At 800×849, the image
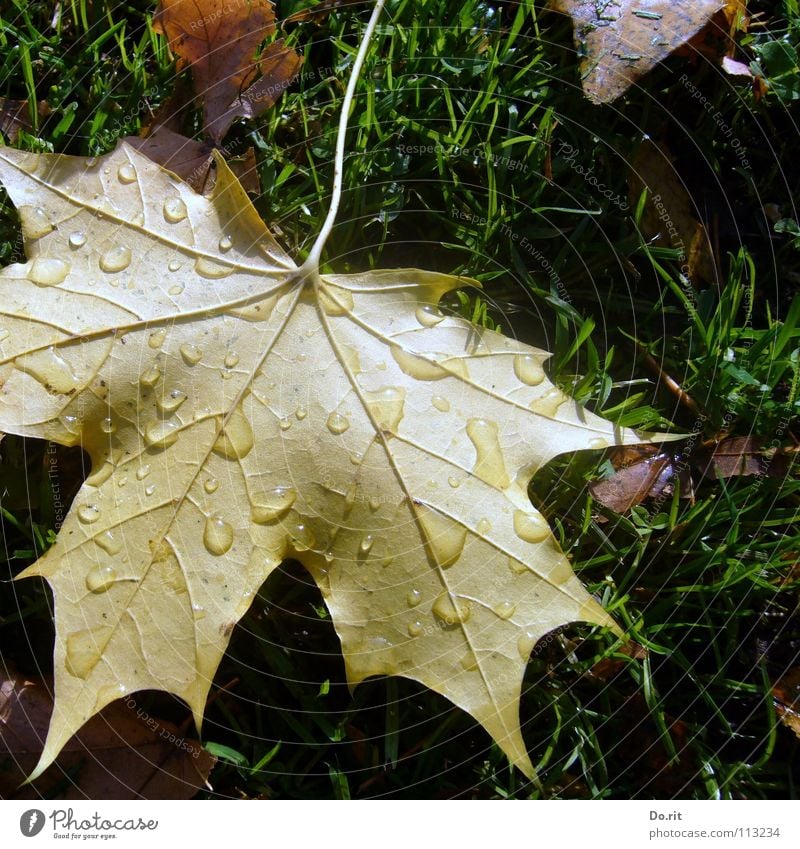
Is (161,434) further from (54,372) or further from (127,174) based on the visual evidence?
(127,174)

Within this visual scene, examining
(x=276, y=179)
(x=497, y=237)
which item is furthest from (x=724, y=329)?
(x=276, y=179)

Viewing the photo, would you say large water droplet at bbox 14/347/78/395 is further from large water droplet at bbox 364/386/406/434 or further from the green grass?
large water droplet at bbox 364/386/406/434

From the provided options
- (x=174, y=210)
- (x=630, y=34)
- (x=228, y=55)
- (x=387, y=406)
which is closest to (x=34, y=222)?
(x=174, y=210)

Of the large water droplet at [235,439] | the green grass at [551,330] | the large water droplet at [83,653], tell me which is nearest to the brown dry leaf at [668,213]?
A: the green grass at [551,330]

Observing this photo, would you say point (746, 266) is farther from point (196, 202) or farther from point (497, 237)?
point (196, 202)

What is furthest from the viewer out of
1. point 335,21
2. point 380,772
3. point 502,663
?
point 335,21

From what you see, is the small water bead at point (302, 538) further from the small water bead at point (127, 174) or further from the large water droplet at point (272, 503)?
the small water bead at point (127, 174)
